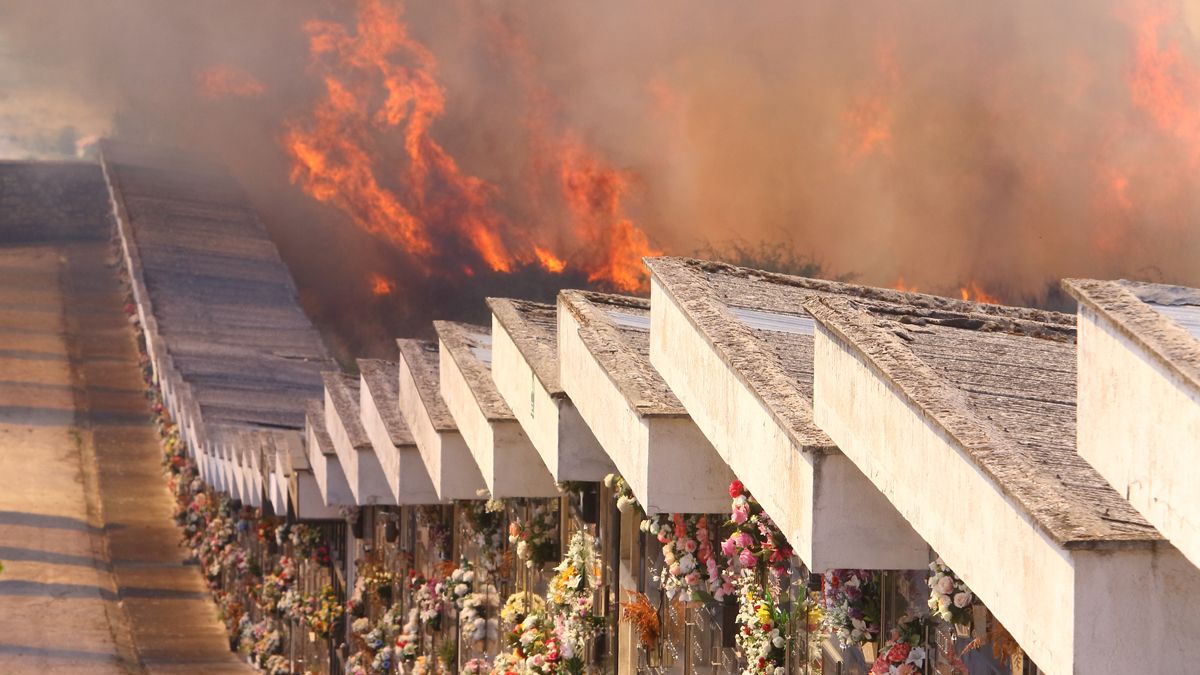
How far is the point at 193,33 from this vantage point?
2448 inches

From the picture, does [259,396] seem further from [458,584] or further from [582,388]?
[582,388]

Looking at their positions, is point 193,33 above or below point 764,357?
above

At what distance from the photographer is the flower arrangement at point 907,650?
9.00 metres

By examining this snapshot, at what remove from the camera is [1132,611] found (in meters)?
6.02

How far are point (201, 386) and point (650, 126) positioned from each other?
11143 mm

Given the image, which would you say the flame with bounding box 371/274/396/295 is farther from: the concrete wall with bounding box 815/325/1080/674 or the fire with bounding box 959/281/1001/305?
the concrete wall with bounding box 815/325/1080/674

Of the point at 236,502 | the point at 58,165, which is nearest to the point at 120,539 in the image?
the point at 236,502

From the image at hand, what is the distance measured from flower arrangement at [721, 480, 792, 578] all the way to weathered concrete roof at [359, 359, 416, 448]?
8.67 metres

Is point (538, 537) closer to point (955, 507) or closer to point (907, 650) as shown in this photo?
point (907, 650)

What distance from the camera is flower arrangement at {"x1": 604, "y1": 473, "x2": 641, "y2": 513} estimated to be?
12.6m

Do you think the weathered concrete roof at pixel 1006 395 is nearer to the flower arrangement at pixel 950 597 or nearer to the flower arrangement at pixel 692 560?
the flower arrangement at pixel 950 597

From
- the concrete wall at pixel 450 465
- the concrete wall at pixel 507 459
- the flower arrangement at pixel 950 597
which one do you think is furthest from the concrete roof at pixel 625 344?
the concrete wall at pixel 450 465

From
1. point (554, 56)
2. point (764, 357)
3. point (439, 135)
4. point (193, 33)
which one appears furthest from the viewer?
point (193, 33)

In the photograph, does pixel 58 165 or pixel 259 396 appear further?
pixel 58 165
